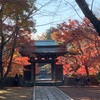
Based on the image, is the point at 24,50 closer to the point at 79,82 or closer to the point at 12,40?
the point at 12,40

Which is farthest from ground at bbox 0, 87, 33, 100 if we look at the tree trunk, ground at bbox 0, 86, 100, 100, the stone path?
the tree trunk

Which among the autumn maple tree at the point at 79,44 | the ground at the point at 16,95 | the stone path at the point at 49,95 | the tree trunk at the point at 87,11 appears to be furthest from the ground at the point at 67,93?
the tree trunk at the point at 87,11

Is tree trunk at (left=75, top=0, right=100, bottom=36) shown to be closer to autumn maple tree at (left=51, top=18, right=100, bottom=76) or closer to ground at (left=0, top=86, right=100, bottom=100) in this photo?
ground at (left=0, top=86, right=100, bottom=100)

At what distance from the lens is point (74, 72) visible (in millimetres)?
32844

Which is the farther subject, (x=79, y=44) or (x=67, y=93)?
(x=79, y=44)

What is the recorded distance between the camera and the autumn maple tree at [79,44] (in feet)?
75.8

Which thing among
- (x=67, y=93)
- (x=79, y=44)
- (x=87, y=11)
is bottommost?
A: (x=67, y=93)

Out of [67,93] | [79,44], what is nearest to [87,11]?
[67,93]

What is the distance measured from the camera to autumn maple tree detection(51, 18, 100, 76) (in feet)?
75.8

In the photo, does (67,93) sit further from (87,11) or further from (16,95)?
(87,11)

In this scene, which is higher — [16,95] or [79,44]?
[79,44]

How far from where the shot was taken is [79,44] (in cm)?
2933

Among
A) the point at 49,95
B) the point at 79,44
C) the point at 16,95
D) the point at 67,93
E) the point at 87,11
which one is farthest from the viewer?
the point at 79,44

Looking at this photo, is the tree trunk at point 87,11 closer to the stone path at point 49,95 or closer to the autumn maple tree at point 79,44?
the stone path at point 49,95
